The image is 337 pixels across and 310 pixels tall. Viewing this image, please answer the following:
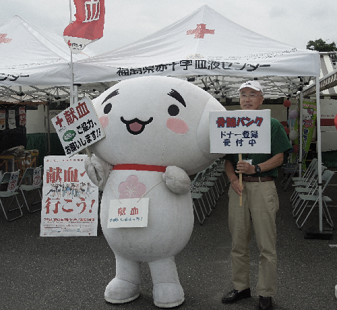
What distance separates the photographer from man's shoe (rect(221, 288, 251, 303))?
10.3ft

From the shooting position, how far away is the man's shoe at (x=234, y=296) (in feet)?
10.3

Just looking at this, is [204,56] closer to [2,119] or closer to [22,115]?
[2,119]

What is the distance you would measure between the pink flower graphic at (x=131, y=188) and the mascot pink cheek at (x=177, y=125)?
477 mm

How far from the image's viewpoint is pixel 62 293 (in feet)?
11.3

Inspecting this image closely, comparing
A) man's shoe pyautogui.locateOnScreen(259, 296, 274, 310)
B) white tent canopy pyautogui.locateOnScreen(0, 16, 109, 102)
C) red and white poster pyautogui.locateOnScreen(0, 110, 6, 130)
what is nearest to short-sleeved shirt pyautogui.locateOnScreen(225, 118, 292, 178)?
man's shoe pyautogui.locateOnScreen(259, 296, 274, 310)

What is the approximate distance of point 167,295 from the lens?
2.99 meters

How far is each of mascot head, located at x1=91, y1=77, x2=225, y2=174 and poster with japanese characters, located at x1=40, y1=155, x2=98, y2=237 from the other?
2018 millimetres

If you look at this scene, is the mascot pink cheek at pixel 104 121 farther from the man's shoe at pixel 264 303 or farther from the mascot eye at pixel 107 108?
the man's shoe at pixel 264 303

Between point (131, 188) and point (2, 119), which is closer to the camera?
point (131, 188)

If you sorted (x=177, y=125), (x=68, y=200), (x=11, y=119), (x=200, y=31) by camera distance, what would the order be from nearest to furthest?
(x=177, y=125)
(x=68, y=200)
(x=200, y=31)
(x=11, y=119)

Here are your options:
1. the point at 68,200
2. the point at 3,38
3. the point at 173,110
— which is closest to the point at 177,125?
the point at 173,110

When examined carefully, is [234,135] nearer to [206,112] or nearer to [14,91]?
[206,112]

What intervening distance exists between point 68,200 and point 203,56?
269 cm

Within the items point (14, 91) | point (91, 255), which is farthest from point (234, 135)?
point (14, 91)
